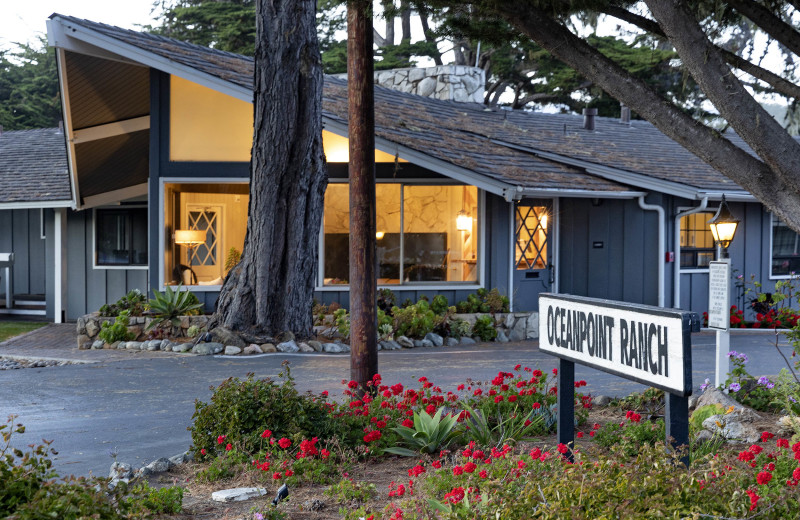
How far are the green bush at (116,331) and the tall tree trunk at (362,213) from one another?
7.36m

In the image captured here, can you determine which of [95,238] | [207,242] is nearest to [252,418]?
[207,242]

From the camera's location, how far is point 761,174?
19.2 feet

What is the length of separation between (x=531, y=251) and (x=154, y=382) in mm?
8295

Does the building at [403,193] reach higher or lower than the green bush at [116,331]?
higher

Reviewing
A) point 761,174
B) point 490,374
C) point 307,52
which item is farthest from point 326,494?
point 307,52

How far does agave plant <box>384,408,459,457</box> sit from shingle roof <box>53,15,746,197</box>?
8.75 meters

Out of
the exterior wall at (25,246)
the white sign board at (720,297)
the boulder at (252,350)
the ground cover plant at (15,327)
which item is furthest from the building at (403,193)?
the white sign board at (720,297)

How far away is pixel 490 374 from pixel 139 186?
10.8m

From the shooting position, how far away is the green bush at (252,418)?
579 centimetres

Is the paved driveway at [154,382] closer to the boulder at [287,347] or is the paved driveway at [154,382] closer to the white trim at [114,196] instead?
the boulder at [287,347]

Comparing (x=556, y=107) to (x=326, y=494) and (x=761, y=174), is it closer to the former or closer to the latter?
(x=761, y=174)

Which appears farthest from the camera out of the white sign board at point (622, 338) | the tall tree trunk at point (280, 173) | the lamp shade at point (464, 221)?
the lamp shade at point (464, 221)

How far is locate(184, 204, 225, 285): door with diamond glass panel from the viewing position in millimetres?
15781

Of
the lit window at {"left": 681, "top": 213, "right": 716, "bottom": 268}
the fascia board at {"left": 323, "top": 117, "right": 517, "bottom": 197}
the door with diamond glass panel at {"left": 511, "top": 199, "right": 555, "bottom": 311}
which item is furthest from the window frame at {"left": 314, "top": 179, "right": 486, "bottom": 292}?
the lit window at {"left": 681, "top": 213, "right": 716, "bottom": 268}
